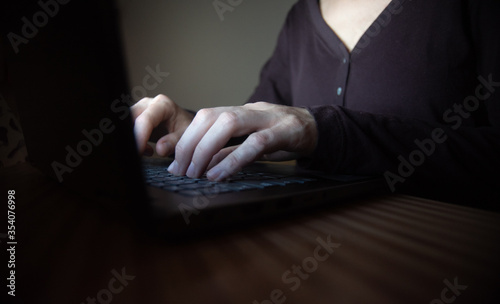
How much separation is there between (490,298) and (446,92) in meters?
0.57

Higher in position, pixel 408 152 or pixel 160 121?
pixel 160 121

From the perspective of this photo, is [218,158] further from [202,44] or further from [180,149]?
[202,44]

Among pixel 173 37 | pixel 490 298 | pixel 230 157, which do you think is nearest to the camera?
pixel 490 298

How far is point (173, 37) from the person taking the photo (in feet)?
4.21

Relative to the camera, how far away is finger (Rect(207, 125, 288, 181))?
32 centimetres

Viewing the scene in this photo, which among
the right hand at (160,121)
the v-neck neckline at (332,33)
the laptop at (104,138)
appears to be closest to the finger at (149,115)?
the right hand at (160,121)

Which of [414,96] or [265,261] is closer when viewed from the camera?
[265,261]

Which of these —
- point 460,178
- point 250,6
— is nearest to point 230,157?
point 460,178

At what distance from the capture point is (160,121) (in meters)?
0.45

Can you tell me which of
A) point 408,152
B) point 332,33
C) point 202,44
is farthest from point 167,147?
point 202,44

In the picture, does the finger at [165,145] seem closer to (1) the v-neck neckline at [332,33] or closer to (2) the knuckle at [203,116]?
(2) the knuckle at [203,116]

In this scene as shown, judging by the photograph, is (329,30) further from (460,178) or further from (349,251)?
(349,251)

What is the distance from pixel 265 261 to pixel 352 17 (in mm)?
770

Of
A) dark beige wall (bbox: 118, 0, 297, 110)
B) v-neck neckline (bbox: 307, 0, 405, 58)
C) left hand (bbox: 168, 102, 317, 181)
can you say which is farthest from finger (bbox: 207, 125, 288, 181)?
dark beige wall (bbox: 118, 0, 297, 110)
